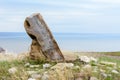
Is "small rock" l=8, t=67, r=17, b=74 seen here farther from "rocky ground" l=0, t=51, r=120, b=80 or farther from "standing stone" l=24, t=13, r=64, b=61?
"standing stone" l=24, t=13, r=64, b=61

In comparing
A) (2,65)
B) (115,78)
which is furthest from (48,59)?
(115,78)

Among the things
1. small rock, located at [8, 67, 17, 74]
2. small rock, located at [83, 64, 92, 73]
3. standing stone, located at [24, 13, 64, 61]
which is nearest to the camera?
small rock, located at [8, 67, 17, 74]

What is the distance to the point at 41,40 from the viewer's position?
17422mm

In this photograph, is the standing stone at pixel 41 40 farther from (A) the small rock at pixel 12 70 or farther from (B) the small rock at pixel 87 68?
(A) the small rock at pixel 12 70

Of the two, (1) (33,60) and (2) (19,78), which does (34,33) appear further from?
(2) (19,78)

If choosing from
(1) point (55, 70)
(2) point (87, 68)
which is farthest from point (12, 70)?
(2) point (87, 68)

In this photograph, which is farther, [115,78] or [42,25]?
[42,25]

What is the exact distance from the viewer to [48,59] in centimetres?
1730

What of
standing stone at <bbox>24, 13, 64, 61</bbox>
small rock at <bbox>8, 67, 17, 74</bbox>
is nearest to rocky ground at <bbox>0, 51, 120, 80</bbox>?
small rock at <bbox>8, 67, 17, 74</bbox>

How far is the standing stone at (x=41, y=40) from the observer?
17.4 m

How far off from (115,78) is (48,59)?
2855mm

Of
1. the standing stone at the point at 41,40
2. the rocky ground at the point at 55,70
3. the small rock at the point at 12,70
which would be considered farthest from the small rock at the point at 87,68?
the small rock at the point at 12,70

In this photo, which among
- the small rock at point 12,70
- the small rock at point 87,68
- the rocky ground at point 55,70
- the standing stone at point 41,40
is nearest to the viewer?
the rocky ground at point 55,70

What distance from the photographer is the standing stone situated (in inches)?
685
